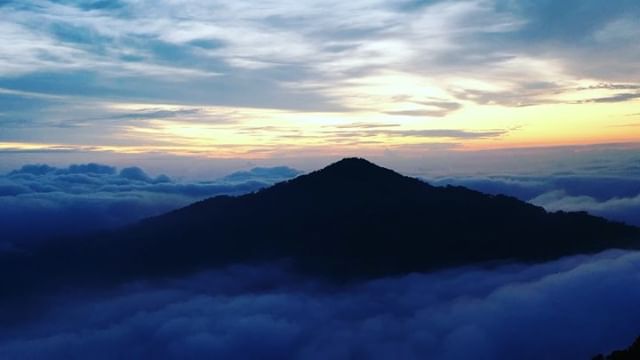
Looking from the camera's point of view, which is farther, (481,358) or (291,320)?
(291,320)

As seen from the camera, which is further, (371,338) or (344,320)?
(344,320)

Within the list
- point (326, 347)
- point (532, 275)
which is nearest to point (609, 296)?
point (532, 275)

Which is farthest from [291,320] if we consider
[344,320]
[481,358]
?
[481,358]

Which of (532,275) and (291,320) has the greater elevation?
(532,275)

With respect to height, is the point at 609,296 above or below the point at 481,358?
above

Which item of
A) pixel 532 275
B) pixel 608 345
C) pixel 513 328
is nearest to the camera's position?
pixel 608 345

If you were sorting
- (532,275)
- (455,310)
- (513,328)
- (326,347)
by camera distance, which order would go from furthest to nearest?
(532,275), (455,310), (326,347), (513,328)

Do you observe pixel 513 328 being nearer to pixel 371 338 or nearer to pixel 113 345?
pixel 371 338

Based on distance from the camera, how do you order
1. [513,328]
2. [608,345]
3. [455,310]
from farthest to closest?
[455,310] → [513,328] → [608,345]

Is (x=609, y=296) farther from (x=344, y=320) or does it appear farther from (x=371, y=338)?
(x=344, y=320)
